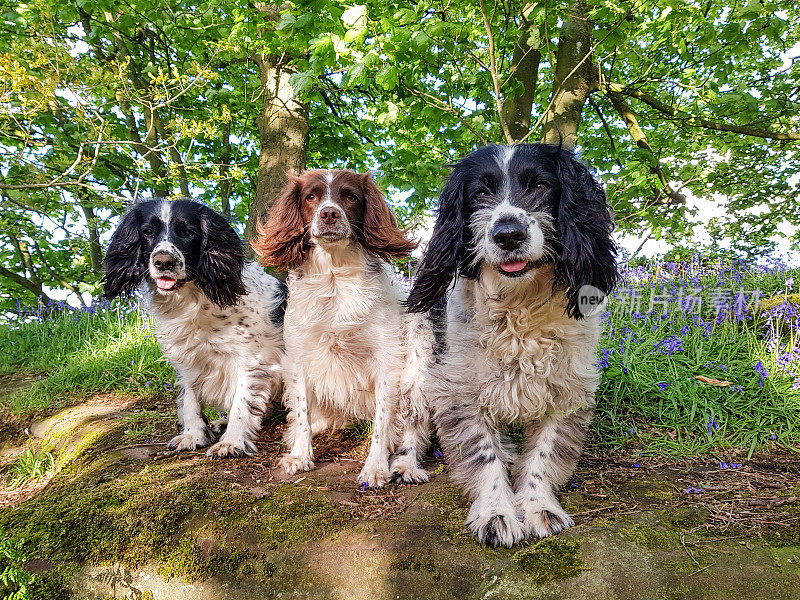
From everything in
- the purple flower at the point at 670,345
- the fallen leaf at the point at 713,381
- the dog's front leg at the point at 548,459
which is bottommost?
the dog's front leg at the point at 548,459

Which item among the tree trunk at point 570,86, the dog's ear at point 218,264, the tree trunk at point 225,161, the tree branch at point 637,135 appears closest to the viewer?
the dog's ear at point 218,264

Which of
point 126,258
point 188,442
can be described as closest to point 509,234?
point 188,442

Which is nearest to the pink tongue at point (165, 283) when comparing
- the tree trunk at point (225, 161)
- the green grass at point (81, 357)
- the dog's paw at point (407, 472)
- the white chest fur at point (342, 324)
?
the white chest fur at point (342, 324)

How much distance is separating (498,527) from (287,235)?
2147 mm

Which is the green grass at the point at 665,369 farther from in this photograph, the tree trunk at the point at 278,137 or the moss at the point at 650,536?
the tree trunk at the point at 278,137

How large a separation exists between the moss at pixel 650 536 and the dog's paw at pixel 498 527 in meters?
0.46

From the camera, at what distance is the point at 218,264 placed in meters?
3.36

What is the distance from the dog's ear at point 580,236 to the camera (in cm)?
229

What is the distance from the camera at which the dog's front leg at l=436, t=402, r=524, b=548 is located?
223cm

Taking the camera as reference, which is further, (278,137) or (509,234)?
(278,137)

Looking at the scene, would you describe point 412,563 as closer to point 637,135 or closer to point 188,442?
point 188,442

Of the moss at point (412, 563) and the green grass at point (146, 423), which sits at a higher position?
the moss at point (412, 563)

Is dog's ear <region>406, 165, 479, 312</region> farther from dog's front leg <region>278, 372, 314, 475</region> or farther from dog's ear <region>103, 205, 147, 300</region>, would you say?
dog's ear <region>103, 205, 147, 300</region>

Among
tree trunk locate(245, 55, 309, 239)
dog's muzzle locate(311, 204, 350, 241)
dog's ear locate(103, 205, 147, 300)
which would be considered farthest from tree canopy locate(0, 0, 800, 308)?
dog's muzzle locate(311, 204, 350, 241)
